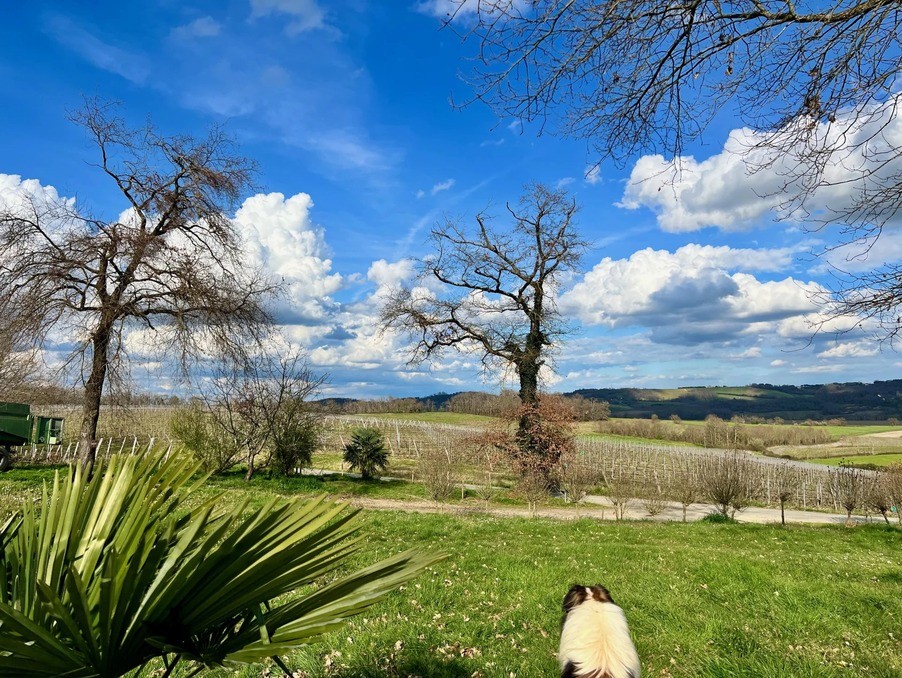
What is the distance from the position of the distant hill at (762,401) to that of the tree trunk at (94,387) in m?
107

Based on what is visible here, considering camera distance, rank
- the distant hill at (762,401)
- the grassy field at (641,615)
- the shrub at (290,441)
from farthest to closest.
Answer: the distant hill at (762,401)
the shrub at (290,441)
the grassy field at (641,615)

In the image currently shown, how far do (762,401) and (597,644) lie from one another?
164905 millimetres

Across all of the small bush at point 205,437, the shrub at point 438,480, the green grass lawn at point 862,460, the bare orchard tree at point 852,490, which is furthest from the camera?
the green grass lawn at point 862,460

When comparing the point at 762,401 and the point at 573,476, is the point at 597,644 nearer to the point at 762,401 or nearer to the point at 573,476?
the point at 573,476

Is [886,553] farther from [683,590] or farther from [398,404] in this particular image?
[398,404]

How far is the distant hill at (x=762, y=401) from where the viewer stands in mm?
119000

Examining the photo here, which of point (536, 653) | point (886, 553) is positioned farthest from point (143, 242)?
point (886, 553)

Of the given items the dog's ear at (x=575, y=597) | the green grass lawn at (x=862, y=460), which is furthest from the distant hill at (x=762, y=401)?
the dog's ear at (x=575, y=597)

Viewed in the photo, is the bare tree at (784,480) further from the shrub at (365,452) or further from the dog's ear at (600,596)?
the dog's ear at (600,596)

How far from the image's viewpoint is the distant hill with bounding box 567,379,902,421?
119 metres

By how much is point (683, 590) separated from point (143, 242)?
18289 millimetres

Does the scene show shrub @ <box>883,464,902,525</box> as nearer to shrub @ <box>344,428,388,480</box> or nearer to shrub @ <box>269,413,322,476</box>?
shrub @ <box>344,428,388,480</box>

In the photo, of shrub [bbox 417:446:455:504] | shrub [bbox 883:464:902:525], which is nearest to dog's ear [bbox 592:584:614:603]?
shrub [bbox 417:446:455:504]

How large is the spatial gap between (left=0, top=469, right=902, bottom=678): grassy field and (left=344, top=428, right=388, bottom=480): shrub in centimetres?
1671
